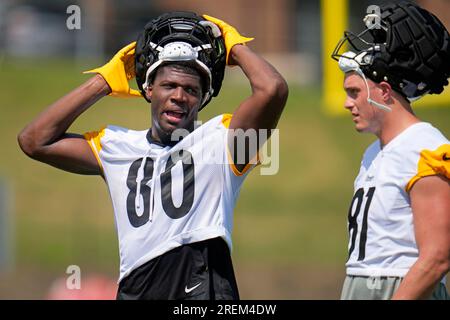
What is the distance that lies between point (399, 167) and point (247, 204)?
1038 cm

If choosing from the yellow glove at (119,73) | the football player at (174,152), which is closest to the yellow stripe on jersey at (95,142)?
the football player at (174,152)

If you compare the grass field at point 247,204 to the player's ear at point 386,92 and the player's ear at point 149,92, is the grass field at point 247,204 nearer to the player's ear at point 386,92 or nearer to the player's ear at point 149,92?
the player's ear at point 149,92

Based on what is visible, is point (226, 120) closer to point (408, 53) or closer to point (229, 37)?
point (229, 37)

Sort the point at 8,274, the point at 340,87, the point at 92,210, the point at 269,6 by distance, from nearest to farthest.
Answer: the point at 340,87 → the point at 8,274 → the point at 92,210 → the point at 269,6

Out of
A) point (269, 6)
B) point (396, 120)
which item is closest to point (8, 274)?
point (269, 6)

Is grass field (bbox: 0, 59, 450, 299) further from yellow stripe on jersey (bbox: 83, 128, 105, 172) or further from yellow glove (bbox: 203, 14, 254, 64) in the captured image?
yellow glove (bbox: 203, 14, 254, 64)

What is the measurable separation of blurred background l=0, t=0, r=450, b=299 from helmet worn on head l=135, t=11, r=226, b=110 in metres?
6.08

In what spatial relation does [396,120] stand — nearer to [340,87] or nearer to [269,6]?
[340,87]

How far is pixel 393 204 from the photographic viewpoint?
11.9 feet

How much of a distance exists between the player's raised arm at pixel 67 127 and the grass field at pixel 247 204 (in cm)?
788

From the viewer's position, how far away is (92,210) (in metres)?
13.4

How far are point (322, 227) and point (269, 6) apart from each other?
6077mm

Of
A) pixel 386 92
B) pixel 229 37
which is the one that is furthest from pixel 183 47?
pixel 386 92

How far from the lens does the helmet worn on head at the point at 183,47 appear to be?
159 inches
